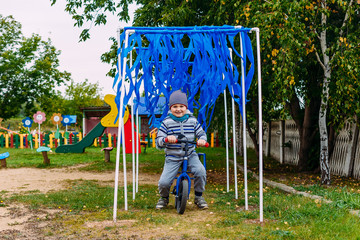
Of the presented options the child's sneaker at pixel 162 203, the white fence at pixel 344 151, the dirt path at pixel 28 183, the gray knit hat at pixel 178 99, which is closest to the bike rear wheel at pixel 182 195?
the child's sneaker at pixel 162 203

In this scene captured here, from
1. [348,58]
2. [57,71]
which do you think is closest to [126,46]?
[348,58]

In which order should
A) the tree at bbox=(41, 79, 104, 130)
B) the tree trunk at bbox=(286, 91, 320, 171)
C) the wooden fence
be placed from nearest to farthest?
the tree trunk at bbox=(286, 91, 320, 171), the wooden fence, the tree at bbox=(41, 79, 104, 130)

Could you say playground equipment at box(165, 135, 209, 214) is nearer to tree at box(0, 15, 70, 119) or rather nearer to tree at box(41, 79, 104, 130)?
tree at box(0, 15, 70, 119)

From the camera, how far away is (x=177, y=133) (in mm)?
5848

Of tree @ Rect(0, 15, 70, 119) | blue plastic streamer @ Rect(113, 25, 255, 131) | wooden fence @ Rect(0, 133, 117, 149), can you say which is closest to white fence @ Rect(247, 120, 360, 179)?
blue plastic streamer @ Rect(113, 25, 255, 131)

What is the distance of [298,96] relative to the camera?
10883 mm

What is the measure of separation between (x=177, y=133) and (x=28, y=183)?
16.3ft

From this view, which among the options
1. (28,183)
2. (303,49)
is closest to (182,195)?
(303,49)

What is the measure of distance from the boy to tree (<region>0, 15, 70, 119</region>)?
2740 cm

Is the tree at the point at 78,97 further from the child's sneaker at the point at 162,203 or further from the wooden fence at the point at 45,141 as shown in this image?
the child's sneaker at the point at 162,203

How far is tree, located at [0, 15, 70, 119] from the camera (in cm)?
3069

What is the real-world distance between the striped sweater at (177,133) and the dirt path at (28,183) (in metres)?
1.95

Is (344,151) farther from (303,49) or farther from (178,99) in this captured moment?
(178,99)

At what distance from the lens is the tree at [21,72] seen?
30.7 meters
